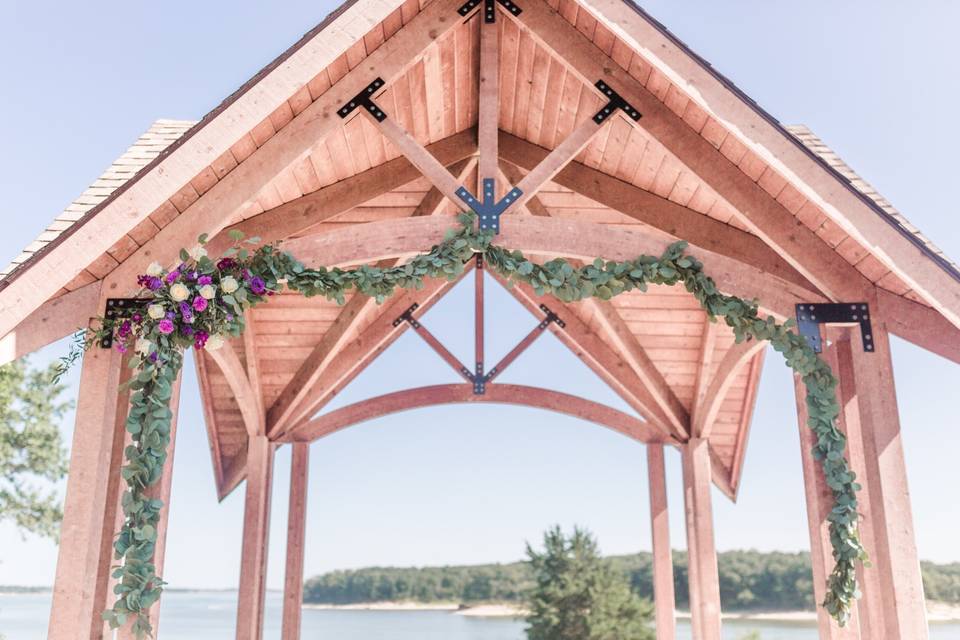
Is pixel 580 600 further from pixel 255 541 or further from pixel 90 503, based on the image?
pixel 90 503

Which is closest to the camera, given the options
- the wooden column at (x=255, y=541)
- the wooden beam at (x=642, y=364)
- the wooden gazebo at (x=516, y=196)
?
the wooden gazebo at (x=516, y=196)

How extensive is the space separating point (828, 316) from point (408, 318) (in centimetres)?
390

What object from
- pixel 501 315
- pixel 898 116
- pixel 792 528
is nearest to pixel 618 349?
pixel 898 116

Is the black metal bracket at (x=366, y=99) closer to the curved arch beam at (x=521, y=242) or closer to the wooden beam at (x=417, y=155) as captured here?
the wooden beam at (x=417, y=155)

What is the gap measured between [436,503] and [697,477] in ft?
53.4

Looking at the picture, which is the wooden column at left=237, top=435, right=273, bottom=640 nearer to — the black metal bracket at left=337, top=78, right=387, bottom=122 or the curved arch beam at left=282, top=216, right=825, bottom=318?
the curved arch beam at left=282, top=216, right=825, bottom=318

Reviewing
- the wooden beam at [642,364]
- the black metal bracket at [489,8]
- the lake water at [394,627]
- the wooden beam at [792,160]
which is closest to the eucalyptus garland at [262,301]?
the wooden beam at [792,160]

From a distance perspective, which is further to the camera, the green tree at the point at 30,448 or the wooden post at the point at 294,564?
the green tree at the point at 30,448

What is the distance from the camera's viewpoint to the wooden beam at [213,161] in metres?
3.62

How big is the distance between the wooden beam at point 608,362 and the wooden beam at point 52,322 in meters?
4.08

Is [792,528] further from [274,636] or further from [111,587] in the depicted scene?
[111,587]

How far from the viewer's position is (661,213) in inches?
214

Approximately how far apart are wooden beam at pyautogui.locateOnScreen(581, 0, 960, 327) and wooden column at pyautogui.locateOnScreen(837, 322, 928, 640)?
0.58m

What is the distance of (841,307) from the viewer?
4.46m
